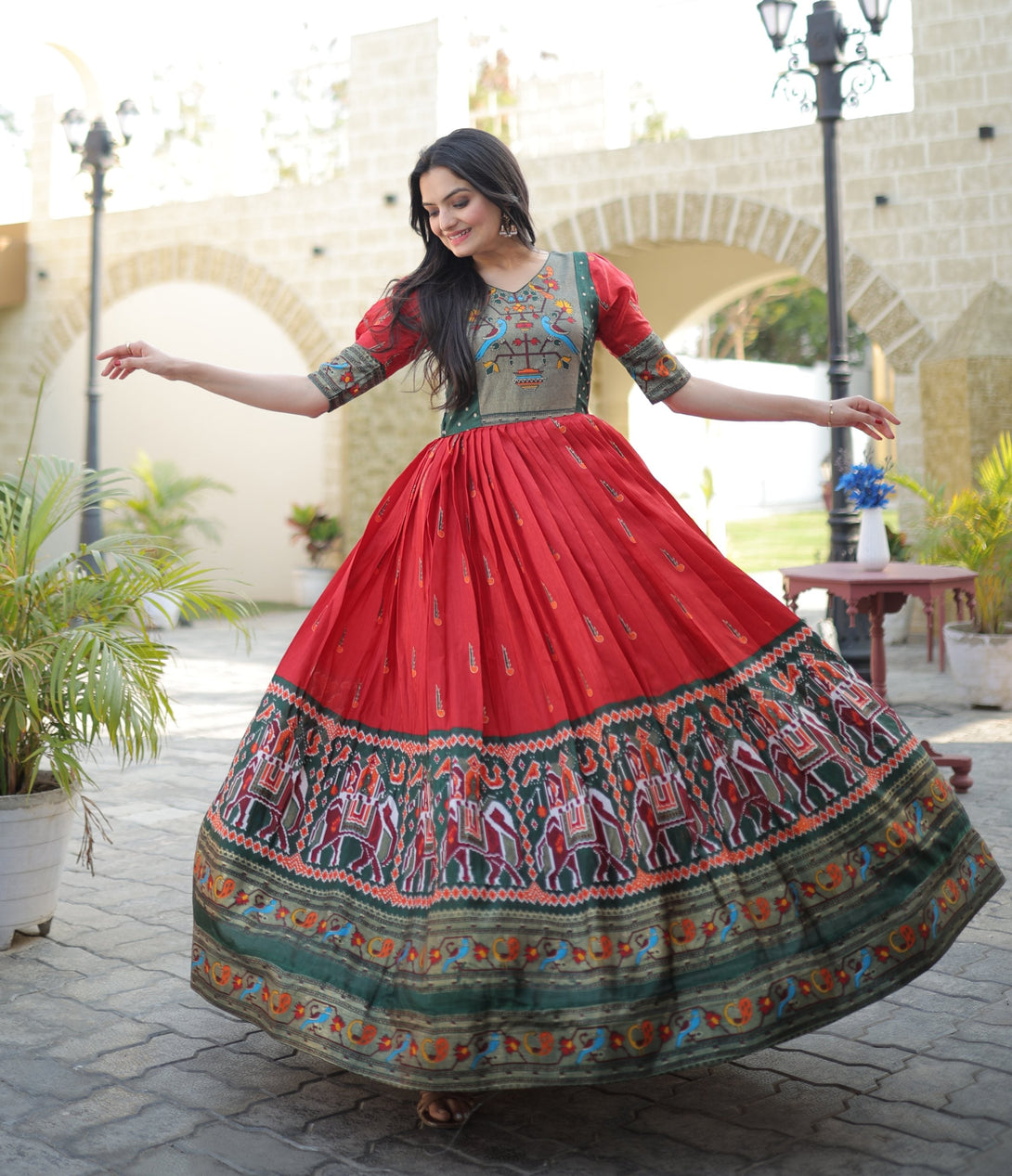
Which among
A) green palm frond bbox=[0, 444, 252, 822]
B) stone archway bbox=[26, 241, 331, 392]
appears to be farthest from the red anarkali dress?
stone archway bbox=[26, 241, 331, 392]

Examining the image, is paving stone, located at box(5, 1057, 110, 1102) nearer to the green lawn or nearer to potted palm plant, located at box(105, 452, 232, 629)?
potted palm plant, located at box(105, 452, 232, 629)

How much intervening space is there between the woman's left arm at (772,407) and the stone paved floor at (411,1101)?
114cm

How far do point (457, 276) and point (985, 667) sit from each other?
444cm

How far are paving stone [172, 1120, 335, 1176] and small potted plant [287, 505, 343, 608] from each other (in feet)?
30.3

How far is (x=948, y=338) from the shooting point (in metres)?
8.59

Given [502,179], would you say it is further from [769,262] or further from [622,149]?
[769,262]

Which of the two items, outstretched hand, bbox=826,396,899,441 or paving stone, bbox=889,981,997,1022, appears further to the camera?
paving stone, bbox=889,981,997,1022

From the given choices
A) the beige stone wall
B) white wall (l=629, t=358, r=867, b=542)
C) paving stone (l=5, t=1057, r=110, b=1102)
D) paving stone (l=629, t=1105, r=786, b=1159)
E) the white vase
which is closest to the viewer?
paving stone (l=629, t=1105, r=786, b=1159)

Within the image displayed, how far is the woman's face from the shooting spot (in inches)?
93.0

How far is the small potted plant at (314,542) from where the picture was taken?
1127cm

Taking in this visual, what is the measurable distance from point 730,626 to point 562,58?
9.27 m

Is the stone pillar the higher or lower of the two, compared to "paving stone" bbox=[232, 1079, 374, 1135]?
higher

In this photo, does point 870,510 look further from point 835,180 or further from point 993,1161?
point 993,1161

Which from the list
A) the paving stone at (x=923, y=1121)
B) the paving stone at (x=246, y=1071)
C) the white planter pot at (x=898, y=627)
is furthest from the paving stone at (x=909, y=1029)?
the white planter pot at (x=898, y=627)
